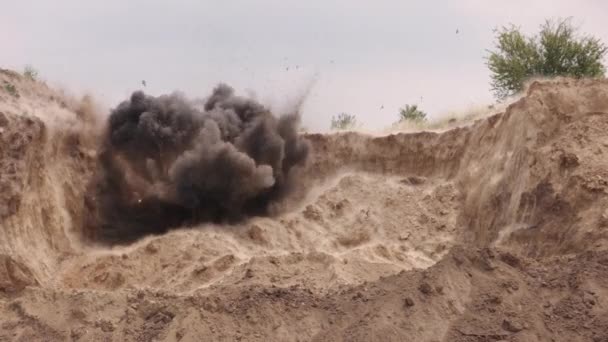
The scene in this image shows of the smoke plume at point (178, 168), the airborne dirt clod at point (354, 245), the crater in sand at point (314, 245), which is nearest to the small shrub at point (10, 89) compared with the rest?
the airborne dirt clod at point (354, 245)

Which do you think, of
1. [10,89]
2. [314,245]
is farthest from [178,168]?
[10,89]

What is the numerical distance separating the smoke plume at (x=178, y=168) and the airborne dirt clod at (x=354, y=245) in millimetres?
401

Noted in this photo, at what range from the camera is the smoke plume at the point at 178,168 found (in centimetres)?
2138

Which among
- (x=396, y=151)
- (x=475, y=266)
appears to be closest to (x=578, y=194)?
(x=475, y=266)

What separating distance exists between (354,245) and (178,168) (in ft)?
Answer: 12.6

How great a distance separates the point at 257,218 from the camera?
21.7 m

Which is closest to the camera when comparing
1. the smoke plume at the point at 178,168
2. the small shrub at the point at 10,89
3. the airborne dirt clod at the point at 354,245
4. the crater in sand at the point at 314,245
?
the airborne dirt clod at the point at 354,245

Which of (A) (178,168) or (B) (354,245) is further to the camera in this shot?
(A) (178,168)

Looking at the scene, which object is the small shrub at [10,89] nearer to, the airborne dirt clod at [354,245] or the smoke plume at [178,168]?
the airborne dirt clod at [354,245]

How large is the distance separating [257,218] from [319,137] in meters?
3.59

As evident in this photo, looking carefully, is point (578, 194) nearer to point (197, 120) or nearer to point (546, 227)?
point (546, 227)

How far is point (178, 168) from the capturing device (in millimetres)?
21344

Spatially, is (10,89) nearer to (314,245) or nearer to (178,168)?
(178,168)

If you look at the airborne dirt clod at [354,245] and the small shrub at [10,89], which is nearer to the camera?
the airborne dirt clod at [354,245]
